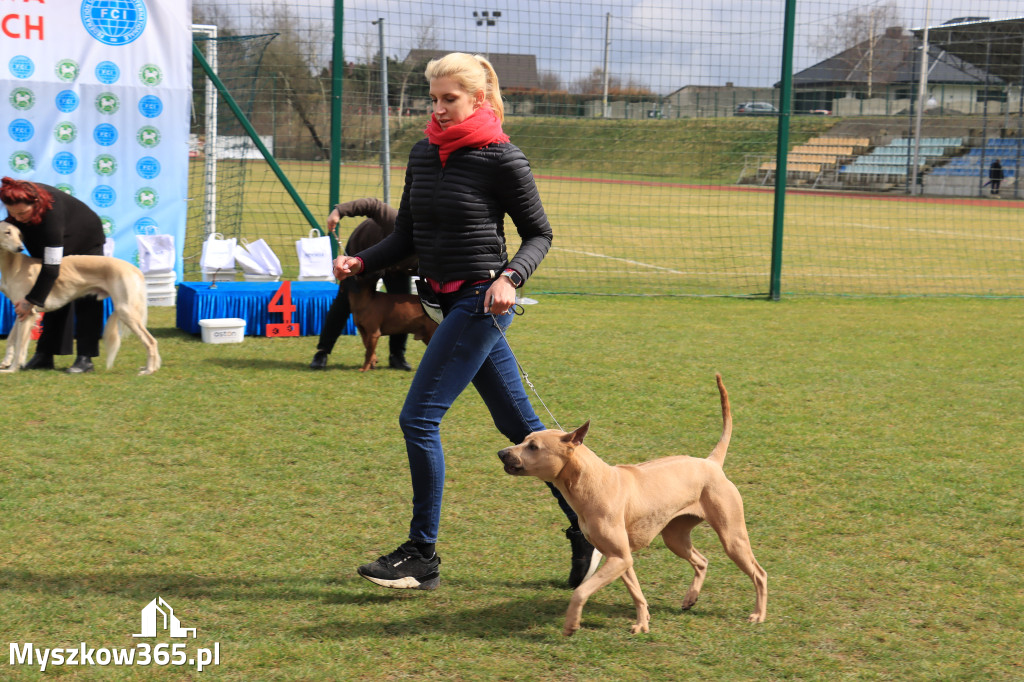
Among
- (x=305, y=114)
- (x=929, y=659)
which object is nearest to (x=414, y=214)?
(x=929, y=659)

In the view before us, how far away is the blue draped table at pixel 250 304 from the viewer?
29.9 ft

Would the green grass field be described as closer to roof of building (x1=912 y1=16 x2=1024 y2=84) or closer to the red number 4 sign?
the red number 4 sign

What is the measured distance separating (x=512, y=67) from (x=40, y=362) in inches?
295

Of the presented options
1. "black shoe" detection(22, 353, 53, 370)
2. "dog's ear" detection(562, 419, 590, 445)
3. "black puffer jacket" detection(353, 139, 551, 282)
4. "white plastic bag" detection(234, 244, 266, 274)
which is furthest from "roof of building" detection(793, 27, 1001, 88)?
"dog's ear" detection(562, 419, 590, 445)

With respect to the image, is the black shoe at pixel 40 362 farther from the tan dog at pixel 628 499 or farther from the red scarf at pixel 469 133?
the tan dog at pixel 628 499

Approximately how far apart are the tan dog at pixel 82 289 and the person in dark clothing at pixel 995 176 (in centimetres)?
2869

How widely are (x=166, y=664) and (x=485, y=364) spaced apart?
155 centimetres

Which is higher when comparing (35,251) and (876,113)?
(876,113)

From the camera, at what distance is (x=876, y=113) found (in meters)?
27.1

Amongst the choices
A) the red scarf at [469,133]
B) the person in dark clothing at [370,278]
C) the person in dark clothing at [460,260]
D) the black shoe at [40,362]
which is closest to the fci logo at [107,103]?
the black shoe at [40,362]

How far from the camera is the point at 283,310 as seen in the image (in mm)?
9305

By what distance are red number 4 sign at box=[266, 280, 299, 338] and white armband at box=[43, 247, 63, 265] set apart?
7.58 ft

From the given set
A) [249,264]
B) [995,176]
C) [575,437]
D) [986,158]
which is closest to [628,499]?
[575,437]

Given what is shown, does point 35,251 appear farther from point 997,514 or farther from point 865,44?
point 865,44
